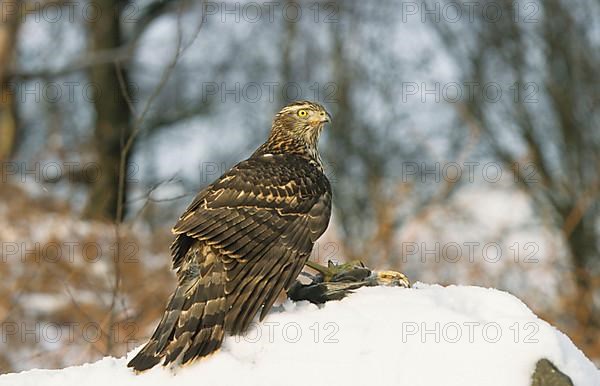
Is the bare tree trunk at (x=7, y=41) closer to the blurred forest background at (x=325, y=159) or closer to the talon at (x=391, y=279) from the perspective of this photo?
the blurred forest background at (x=325, y=159)

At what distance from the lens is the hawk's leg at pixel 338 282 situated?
4.57 metres

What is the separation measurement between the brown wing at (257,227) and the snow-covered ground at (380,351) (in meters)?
0.19

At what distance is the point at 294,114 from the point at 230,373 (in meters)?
2.54

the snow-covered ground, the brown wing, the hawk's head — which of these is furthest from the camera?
the hawk's head

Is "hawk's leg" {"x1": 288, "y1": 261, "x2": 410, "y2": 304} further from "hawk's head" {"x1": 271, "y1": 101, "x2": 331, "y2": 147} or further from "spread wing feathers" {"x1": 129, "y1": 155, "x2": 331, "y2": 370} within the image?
"hawk's head" {"x1": 271, "y1": 101, "x2": 331, "y2": 147}

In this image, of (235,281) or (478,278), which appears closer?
(235,281)

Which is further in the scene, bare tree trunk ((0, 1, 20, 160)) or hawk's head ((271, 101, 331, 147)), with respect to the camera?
bare tree trunk ((0, 1, 20, 160))

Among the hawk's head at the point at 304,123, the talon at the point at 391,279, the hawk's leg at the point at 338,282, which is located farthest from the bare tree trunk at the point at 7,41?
the talon at the point at 391,279

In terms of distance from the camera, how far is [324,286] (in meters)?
4.66

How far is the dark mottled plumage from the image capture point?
4188mm

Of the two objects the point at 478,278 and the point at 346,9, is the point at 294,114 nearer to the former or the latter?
the point at 478,278

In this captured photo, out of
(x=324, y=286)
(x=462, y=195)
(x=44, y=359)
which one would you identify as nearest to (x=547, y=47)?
(x=462, y=195)

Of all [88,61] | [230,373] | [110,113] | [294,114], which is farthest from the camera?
[110,113]

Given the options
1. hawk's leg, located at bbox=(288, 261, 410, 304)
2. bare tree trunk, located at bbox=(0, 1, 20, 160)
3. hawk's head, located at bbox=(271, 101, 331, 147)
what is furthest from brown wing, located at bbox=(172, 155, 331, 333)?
bare tree trunk, located at bbox=(0, 1, 20, 160)
